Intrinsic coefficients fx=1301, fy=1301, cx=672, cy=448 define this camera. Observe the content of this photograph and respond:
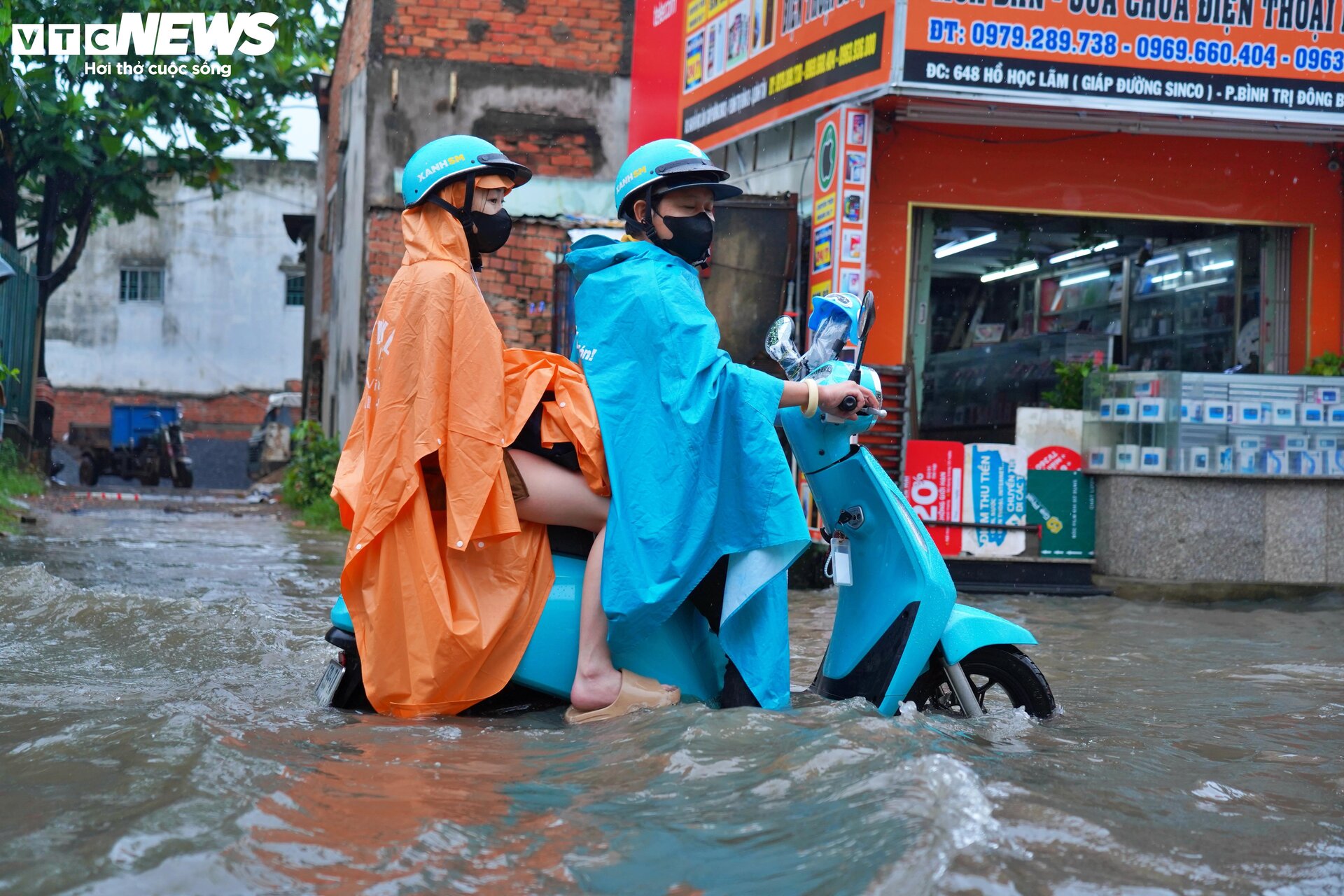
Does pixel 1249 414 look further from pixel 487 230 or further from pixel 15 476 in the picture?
pixel 15 476

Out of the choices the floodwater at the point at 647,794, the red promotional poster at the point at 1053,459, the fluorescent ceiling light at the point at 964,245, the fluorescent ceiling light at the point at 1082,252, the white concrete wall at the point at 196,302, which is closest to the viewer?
the floodwater at the point at 647,794

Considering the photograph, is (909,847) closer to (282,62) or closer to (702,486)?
(702,486)

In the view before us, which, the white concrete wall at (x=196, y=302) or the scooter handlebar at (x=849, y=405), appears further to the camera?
the white concrete wall at (x=196, y=302)

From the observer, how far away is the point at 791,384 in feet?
10.4

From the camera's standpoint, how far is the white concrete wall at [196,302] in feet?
94.5

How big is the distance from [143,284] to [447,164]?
93.7ft

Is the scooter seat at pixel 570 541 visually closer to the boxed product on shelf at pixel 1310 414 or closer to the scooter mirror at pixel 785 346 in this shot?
the scooter mirror at pixel 785 346

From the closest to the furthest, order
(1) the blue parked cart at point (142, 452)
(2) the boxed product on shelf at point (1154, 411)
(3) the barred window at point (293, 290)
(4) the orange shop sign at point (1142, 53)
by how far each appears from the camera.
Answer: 1. (4) the orange shop sign at point (1142, 53)
2. (2) the boxed product on shelf at point (1154, 411)
3. (1) the blue parked cart at point (142, 452)
4. (3) the barred window at point (293, 290)

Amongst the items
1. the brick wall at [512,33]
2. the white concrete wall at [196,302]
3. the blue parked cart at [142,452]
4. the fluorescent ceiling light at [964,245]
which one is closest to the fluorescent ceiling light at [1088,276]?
the fluorescent ceiling light at [964,245]

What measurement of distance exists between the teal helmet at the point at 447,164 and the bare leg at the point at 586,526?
0.72 meters

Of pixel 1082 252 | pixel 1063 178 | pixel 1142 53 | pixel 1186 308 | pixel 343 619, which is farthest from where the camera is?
pixel 1186 308

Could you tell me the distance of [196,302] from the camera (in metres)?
29.3

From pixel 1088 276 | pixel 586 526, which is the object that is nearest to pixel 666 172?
pixel 586 526

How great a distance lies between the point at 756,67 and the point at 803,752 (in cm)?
790
